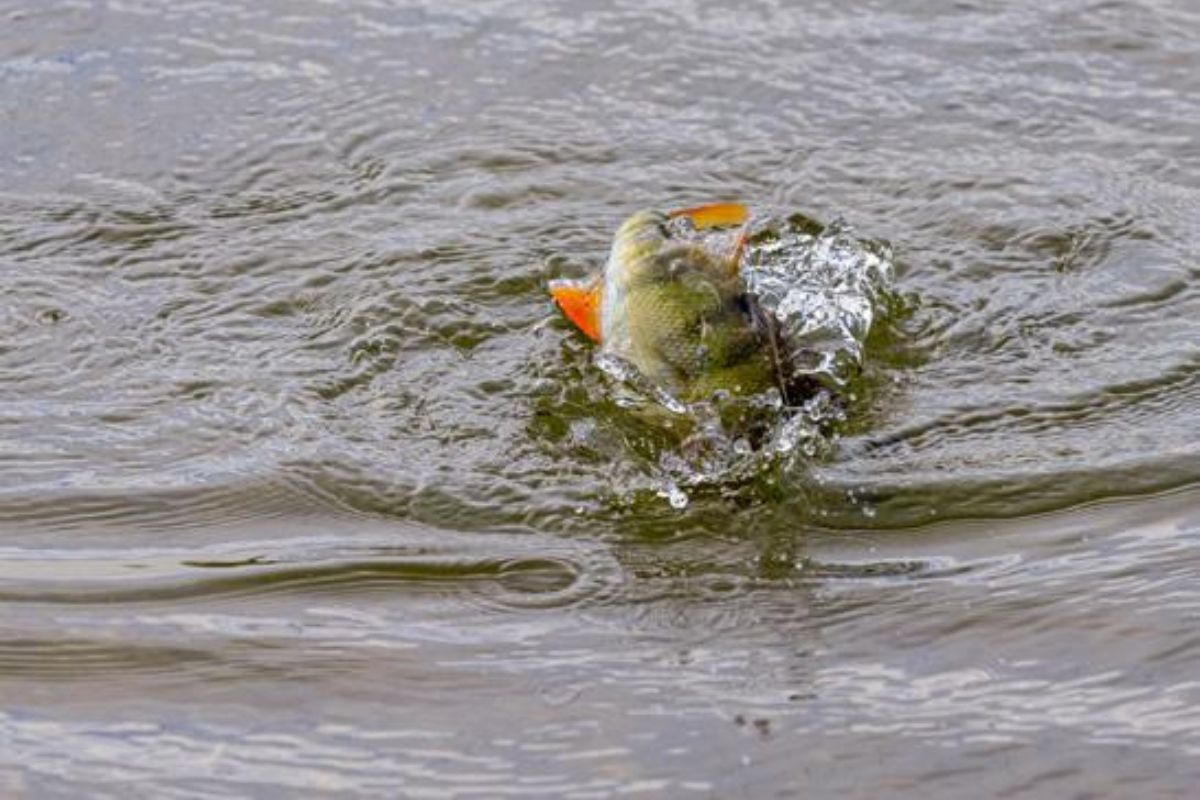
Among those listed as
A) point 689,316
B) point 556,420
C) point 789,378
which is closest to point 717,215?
point 689,316

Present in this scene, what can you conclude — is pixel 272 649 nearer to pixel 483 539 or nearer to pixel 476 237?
pixel 483 539

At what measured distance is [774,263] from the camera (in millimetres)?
6469

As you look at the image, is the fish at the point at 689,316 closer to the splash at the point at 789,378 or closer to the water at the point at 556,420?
the splash at the point at 789,378

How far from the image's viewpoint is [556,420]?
5.71 metres

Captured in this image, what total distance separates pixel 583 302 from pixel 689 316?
35 cm

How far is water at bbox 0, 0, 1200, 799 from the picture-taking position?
172 inches

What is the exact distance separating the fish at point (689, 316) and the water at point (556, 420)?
0.30 meters

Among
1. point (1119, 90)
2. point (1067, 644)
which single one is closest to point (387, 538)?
point (1067, 644)

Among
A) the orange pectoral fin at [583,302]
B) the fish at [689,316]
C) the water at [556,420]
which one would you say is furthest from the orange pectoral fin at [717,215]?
the water at [556,420]

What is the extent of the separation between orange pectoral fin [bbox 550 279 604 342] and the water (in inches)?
13.8

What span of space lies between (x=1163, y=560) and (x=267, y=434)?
2.28 m

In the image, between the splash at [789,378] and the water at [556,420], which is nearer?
the water at [556,420]

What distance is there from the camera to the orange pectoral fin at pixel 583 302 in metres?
5.39

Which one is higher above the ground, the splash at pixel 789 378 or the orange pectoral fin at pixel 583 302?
the orange pectoral fin at pixel 583 302
